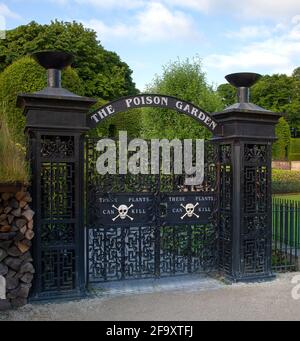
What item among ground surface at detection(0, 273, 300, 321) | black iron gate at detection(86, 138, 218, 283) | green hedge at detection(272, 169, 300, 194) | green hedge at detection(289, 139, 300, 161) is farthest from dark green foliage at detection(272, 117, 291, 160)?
ground surface at detection(0, 273, 300, 321)

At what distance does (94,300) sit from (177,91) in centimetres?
978

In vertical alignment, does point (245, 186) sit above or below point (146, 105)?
below

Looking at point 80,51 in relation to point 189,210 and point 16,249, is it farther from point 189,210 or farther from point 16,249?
point 16,249

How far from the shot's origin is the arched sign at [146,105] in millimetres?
6285

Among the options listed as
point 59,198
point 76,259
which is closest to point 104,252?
point 76,259

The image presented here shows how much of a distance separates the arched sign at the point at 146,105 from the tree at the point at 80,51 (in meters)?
20.7

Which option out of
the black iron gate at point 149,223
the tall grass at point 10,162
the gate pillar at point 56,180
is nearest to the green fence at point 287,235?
the black iron gate at point 149,223

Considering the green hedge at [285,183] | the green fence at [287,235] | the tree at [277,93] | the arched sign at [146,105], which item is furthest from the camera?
the tree at [277,93]

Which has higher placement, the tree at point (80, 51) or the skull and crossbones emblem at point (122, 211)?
the tree at point (80, 51)

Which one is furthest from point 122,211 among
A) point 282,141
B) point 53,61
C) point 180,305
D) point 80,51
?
point 282,141

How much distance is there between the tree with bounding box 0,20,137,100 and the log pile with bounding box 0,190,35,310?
21574 millimetres

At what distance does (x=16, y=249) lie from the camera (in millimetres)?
5480
